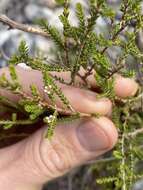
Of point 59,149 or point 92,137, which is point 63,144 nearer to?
point 59,149

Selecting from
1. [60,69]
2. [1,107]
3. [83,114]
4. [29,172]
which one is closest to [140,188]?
[29,172]

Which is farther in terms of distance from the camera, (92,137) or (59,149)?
(59,149)

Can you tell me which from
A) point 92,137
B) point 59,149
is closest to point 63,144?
point 59,149
